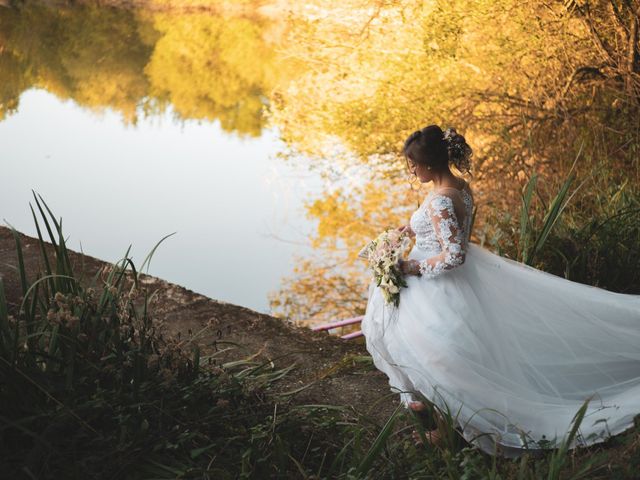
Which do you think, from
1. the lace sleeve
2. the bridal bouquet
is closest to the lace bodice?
the lace sleeve

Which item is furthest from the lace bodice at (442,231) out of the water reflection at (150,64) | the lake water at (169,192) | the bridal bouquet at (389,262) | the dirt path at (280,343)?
the water reflection at (150,64)

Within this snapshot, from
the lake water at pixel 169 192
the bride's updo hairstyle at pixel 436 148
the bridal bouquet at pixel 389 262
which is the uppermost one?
the bride's updo hairstyle at pixel 436 148

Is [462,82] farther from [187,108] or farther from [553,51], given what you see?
[187,108]

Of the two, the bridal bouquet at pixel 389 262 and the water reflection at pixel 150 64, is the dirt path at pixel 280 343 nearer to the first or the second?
the bridal bouquet at pixel 389 262

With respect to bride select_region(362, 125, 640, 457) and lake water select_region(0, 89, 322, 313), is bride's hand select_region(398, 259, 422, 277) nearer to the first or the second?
bride select_region(362, 125, 640, 457)

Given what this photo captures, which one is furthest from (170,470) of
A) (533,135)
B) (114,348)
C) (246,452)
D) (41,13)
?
(41,13)

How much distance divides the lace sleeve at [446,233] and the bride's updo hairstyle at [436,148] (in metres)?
0.18

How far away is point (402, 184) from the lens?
1093 centimetres

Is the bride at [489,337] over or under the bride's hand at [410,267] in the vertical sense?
under

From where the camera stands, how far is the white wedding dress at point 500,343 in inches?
134

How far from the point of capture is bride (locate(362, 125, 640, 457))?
341 cm

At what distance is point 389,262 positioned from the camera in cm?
371

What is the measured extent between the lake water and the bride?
5.42m

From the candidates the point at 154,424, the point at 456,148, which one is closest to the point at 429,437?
the point at 154,424
